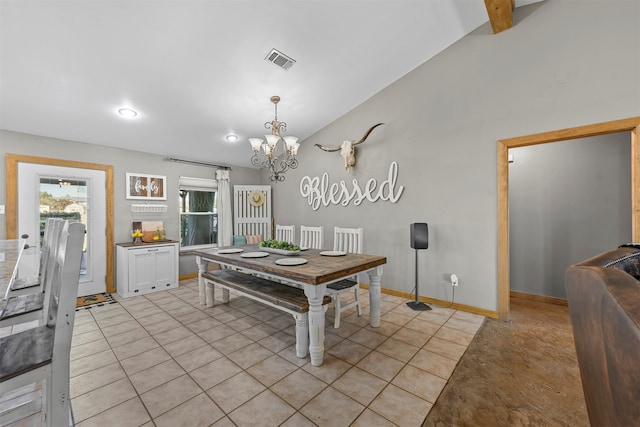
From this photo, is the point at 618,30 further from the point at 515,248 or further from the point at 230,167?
the point at 230,167

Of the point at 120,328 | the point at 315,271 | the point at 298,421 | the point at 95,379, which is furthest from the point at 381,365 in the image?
the point at 120,328

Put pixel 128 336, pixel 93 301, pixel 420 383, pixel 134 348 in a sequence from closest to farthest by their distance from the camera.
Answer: pixel 420 383 → pixel 134 348 → pixel 128 336 → pixel 93 301

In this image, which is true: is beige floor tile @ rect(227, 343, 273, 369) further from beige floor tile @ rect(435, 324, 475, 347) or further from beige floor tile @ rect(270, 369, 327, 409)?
beige floor tile @ rect(435, 324, 475, 347)

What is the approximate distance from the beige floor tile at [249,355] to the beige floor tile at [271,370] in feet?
0.18

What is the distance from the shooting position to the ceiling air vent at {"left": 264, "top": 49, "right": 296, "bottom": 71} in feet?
8.49

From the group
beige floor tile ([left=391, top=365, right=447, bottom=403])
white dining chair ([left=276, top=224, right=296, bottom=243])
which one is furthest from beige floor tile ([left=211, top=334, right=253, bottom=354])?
white dining chair ([left=276, top=224, right=296, bottom=243])

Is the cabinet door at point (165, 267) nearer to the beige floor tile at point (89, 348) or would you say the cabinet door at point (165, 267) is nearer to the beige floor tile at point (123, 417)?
the beige floor tile at point (89, 348)

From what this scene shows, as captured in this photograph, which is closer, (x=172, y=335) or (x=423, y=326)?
(x=172, y=335)

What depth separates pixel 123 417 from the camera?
147cm

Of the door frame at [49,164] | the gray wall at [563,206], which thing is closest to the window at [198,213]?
the door frame at [49,164]

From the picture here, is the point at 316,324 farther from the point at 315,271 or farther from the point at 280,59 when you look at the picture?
the point at 280,59

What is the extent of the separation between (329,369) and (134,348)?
1.78 m

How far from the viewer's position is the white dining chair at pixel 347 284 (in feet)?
8.29

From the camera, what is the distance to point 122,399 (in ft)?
5.32
